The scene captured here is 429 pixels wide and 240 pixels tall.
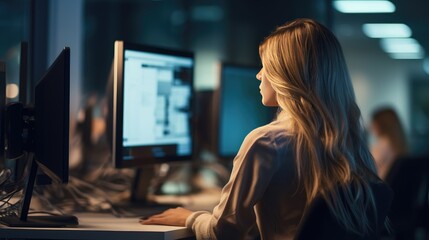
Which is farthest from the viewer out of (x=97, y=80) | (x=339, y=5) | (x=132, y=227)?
(x=97, y=80)

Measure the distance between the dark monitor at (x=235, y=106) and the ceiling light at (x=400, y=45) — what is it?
4093 mm

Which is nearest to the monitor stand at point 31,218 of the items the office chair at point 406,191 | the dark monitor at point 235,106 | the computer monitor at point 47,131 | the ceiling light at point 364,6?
the computer monitor at point 47,131

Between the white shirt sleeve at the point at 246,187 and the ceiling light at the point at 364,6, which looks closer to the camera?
the white shirt sleeve at the point at 246,187

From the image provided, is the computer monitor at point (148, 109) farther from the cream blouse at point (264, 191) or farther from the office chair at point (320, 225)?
the office chair at point (320, 225)

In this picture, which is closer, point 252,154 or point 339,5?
point 252,154

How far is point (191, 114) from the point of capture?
124 inches

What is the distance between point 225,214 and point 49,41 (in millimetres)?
1520

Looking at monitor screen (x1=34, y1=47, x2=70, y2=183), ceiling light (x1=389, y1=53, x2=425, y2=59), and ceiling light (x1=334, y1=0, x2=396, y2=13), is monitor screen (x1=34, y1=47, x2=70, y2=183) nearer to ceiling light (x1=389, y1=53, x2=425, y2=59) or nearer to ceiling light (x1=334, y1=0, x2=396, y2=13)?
ceiling light (x1=334, y1=0, x2=396, y2=13)

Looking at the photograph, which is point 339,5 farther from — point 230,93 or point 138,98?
point 138,98

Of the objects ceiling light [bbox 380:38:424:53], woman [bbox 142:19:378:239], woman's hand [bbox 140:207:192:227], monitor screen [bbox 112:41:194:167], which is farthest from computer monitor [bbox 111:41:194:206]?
ceiling light [bbox 380:38:424:53]

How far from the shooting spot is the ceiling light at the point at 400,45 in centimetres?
749

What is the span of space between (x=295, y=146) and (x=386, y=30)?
561 cm

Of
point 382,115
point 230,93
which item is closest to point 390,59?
point 382,115

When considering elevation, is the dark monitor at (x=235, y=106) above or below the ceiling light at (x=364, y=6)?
below
